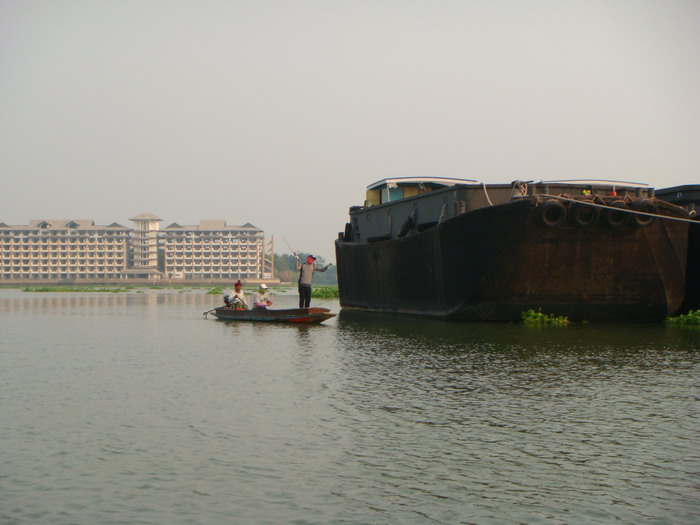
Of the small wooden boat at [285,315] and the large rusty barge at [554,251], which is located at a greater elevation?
the large rusty barge at [554,251]

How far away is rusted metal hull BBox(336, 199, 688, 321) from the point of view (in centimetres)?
2386

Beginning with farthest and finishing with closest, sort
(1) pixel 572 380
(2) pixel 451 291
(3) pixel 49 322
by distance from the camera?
(3) pixel 49 322
(2) pixel 451 291
(1) pixel 572 380

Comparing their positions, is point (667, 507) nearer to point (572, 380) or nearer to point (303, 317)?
point (572, 380)

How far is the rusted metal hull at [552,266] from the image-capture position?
939 inches

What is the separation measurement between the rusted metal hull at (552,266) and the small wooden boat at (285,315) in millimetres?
4044

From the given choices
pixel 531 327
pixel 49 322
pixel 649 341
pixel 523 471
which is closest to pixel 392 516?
pixel 523 471

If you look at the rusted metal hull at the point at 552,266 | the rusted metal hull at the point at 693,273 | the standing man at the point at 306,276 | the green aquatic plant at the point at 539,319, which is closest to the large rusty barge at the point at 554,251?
the rusted metal hull at the point at 552,266

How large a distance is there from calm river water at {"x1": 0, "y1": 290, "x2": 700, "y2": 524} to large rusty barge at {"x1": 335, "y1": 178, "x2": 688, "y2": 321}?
6417 mm

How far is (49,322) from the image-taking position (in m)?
31.5

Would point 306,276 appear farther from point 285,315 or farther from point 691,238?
point 691,238

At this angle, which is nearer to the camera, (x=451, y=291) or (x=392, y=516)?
(x=392, y=516)

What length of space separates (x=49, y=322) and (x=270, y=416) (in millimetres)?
23485

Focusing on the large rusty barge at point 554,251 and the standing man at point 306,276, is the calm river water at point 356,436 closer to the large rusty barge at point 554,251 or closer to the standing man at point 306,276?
the large rusty barge at point 554,251

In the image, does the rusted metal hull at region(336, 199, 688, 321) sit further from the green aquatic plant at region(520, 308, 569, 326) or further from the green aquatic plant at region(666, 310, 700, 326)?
the green aquatic plant at region(666, 310, 700, 326)
